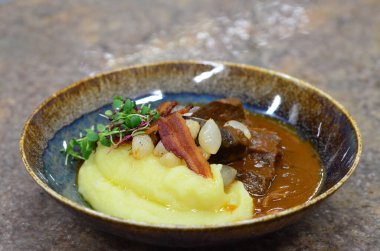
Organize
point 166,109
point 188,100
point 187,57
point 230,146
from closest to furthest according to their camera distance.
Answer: point 230,146
point 166,109
point 188,100
point 187,57

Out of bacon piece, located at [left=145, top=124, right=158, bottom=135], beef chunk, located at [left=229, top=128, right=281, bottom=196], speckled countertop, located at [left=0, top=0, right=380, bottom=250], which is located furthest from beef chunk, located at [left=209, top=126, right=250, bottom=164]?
speckled countertop, located at [left=0, top=0, right=380, bottom=250]

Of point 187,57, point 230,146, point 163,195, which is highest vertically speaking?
point 230,146

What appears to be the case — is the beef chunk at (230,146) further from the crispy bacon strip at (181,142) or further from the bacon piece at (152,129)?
the bacon piece at (152,129)

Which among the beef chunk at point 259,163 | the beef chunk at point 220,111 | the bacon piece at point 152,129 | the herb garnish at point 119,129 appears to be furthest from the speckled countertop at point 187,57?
the beef chunk at point 220,111

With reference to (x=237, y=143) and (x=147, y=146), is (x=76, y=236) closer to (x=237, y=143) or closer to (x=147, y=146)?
(x=147, y=146)

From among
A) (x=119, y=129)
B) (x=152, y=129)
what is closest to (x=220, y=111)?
(x=152, y=129)

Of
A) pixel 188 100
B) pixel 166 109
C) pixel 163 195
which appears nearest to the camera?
pixel 163 195

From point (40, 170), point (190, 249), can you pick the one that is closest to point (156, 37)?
point (40, 170)

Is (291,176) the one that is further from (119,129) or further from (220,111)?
(119,129)
